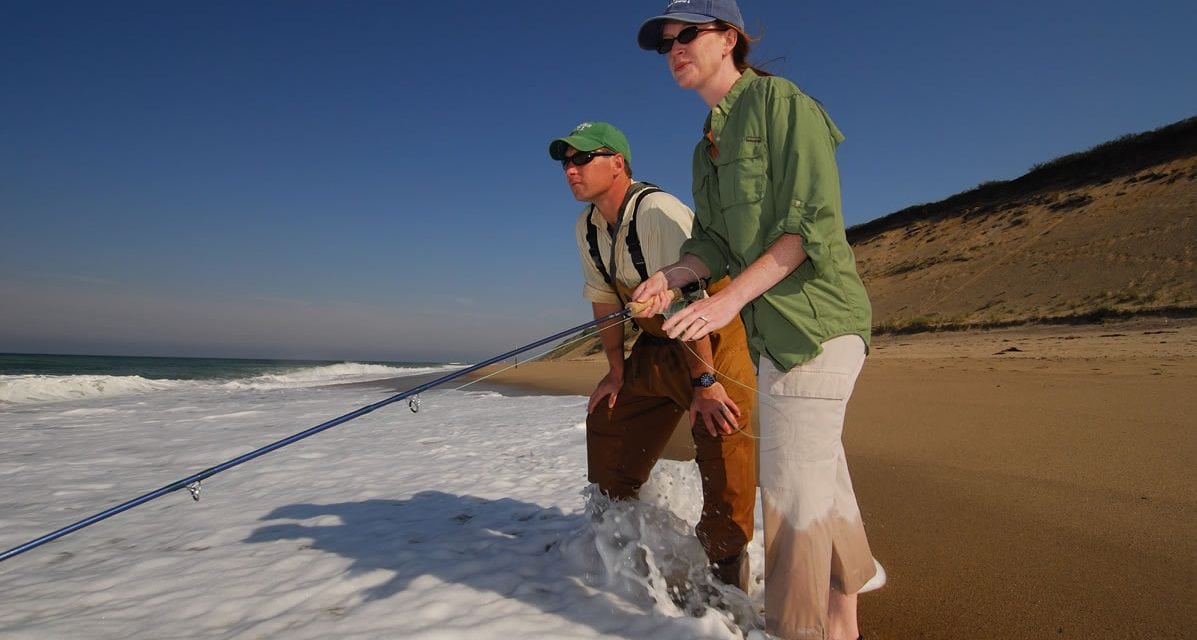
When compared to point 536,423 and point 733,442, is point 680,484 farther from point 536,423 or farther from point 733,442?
point 536,423

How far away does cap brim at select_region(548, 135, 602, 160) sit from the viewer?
8.36 ft

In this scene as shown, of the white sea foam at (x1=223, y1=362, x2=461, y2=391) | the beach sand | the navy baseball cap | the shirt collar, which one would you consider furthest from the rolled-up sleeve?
the white sea foam at (x1=223, y1=362, x2=461, y2=391)

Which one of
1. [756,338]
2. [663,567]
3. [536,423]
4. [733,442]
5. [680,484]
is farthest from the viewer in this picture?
[536,423]

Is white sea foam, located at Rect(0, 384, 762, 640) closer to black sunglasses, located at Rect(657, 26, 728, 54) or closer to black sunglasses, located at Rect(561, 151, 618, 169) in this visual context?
black sunglasses, located at Rect(561, 151, 618, 169)

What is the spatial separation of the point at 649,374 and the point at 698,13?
1.40 metres

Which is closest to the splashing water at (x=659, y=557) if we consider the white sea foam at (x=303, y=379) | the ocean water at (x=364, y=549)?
the ocean water at (x=364, y=549)

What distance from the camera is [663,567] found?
2469 mm

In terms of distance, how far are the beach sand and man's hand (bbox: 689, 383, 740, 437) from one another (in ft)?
2.72

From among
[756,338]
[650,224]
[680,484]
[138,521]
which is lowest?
[138,521]

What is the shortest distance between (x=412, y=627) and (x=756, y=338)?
1617 millimetres

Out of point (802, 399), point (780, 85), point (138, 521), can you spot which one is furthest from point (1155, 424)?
point (138, 521)

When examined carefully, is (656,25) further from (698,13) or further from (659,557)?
(659,557)

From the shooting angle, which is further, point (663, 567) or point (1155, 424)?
point (1155, 424)

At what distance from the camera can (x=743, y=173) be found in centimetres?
162
